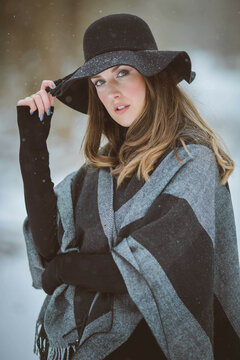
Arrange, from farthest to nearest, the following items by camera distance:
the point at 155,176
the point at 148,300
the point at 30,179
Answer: the point at 30,179 → the point at 155,176 → the point at 148,300

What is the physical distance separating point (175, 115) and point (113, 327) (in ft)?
2.09

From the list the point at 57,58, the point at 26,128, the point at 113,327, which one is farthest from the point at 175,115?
the point at 57,58

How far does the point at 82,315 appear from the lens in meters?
1.20

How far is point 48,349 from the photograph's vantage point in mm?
1291

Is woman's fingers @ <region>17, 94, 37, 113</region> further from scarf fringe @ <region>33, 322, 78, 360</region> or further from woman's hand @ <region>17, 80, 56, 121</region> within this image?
scarf fringe @ <region>33, 322, 78, 360</region>

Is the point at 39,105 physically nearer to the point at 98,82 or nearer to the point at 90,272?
the point at 98,82

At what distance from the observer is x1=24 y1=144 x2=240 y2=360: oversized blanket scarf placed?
105cm

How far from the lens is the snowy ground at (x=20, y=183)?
2225 mm

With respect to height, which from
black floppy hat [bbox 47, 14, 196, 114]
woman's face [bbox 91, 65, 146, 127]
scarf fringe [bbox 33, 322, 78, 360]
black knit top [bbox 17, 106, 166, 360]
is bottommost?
scarf fringe [bbox 33, 322, 78, 360]

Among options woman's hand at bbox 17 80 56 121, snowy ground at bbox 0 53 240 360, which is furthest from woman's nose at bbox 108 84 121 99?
snowy ground at bbox 0 53 240 360

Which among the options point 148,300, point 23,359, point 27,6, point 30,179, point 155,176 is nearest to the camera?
point 148,300

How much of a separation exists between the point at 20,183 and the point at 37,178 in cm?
134

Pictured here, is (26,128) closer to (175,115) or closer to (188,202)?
(175,115)

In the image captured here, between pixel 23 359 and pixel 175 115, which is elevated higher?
pixel 175 115
